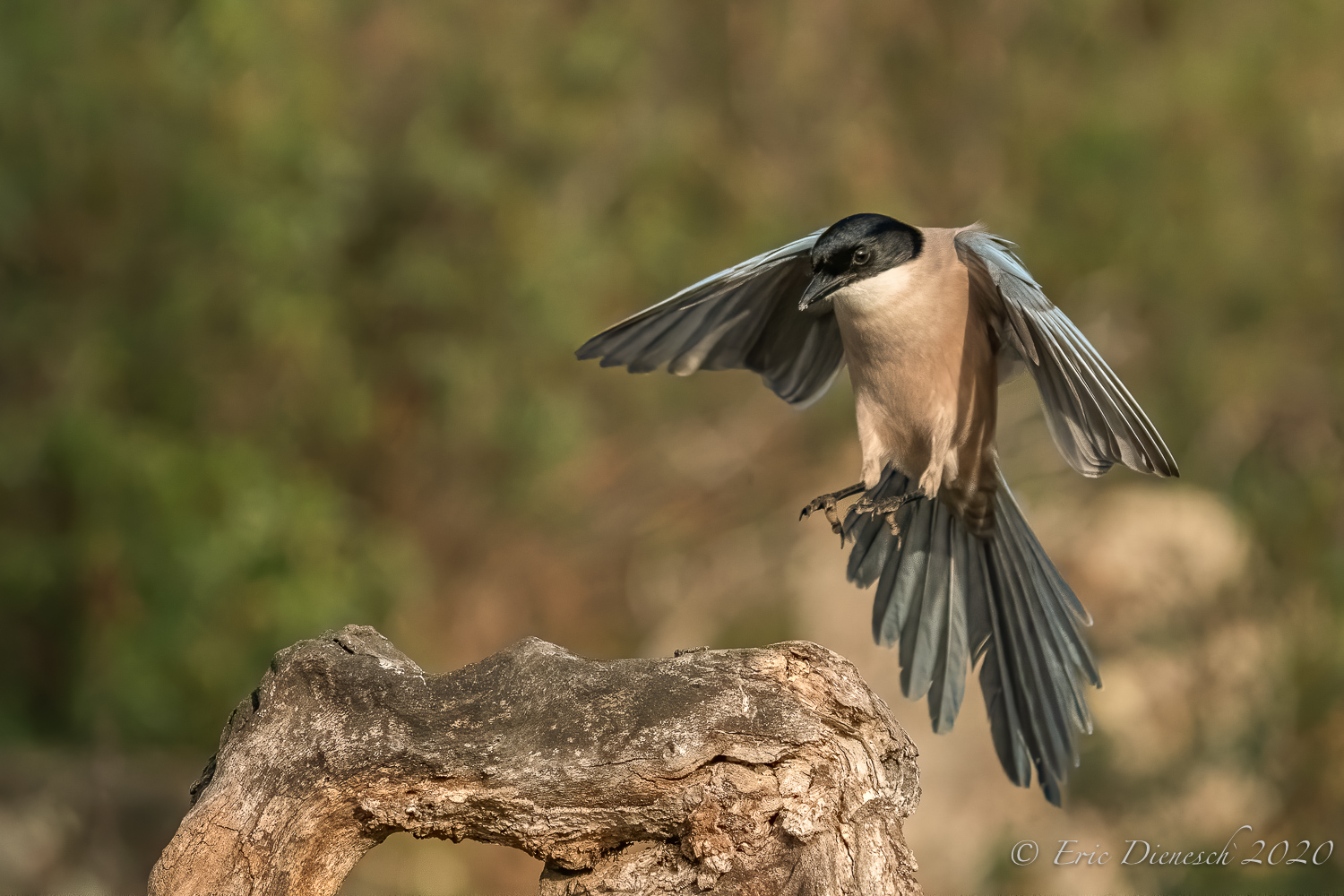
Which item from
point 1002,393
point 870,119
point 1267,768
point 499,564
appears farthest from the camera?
point 870,119

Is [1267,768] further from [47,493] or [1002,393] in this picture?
[47,493]

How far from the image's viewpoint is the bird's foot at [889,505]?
2.40m

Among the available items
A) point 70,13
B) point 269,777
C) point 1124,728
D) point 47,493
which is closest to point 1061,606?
point 269,777

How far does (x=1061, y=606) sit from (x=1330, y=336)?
3.75 metres

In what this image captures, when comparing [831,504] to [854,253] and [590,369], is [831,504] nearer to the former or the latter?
[854,253]

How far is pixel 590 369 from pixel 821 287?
9.39ft

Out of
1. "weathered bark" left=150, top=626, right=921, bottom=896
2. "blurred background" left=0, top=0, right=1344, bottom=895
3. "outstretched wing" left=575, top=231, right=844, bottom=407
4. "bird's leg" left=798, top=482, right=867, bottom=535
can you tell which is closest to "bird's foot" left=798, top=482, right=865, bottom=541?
"bird's leg" left=798, top=482, right=867, bottom=535

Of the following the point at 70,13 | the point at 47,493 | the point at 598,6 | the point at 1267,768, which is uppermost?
the point at 598,6

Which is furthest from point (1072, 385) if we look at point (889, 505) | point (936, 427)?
point (889, 505)

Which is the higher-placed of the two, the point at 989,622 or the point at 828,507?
the point at 828,507

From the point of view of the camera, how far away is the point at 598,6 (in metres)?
5.60

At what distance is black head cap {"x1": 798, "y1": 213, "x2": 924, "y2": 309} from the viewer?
7.40ft

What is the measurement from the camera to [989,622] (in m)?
2.48

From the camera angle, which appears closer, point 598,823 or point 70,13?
point 598,823
